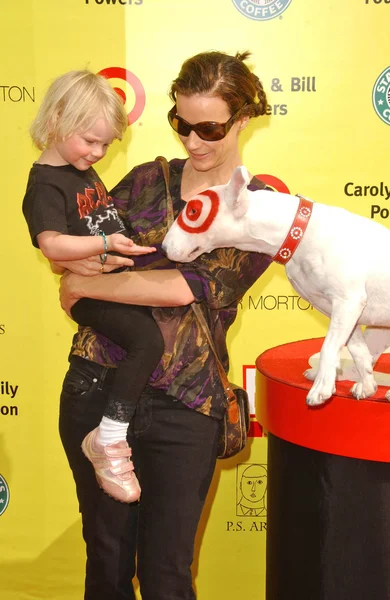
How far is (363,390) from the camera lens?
1.26 metres

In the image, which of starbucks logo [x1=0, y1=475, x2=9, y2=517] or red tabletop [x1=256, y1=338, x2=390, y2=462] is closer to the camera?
red tabletop [x1=256, y1=338, x2=390, y2=462]

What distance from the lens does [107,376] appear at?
142 cm

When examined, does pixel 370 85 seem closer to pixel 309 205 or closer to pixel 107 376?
pixel 309 205

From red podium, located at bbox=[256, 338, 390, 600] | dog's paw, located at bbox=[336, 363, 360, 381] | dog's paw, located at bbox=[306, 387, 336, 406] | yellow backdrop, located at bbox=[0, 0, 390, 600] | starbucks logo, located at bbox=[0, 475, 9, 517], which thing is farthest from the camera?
starbucks logo, located at bbox=[0, 475, 9, 517]

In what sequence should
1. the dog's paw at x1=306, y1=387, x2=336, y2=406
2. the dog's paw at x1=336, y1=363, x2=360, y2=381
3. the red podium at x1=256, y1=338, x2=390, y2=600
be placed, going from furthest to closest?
the dog's paw at x1=336, y1=363, x2=360, y2=381, the red podium at x1=256, y1=338, x2=390, y2=600, the dog's paw at x1=306, y1=387, x2=336, y2=406

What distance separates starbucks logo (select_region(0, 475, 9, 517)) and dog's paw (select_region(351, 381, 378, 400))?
147 centimetres

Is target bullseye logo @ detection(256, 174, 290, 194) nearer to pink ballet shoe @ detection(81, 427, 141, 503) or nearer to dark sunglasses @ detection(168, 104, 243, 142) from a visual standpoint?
dark sunglasses @ detection(168, 104, 243, 142)

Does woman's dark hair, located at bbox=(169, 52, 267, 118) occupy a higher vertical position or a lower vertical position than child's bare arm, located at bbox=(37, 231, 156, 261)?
higher

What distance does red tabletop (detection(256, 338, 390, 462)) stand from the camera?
1.26 meters

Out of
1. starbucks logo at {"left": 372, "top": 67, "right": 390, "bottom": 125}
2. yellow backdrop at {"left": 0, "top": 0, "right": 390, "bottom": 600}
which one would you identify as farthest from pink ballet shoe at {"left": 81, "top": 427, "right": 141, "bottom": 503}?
starbucks logo at {"left": 372, "top": 67, "right": 390, "bottom": 125}

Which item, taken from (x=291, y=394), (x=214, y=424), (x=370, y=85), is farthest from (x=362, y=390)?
(x=370, y=85)

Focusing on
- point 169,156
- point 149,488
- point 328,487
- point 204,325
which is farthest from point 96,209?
point 169,156

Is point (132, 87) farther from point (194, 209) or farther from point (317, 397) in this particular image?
point (317, 397)

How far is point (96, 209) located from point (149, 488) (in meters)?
0.56
